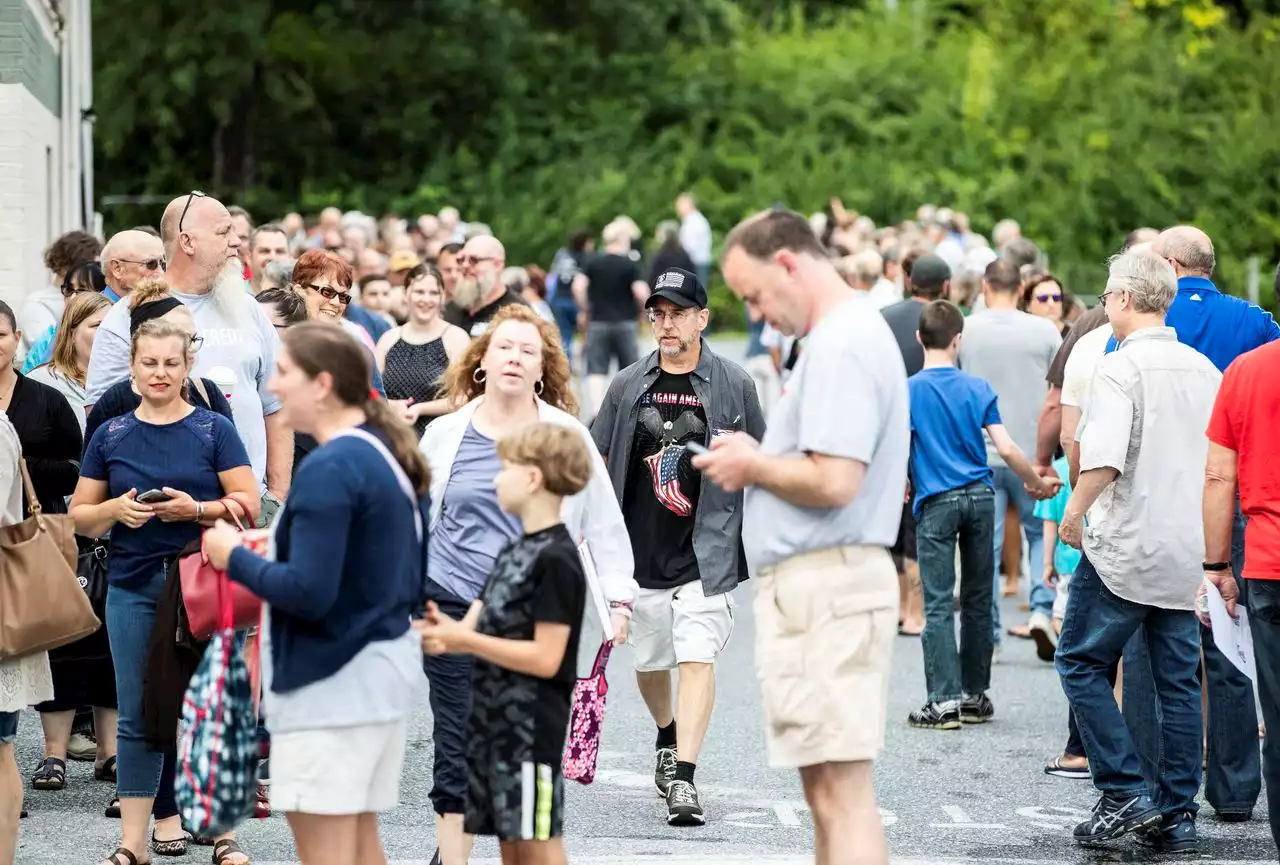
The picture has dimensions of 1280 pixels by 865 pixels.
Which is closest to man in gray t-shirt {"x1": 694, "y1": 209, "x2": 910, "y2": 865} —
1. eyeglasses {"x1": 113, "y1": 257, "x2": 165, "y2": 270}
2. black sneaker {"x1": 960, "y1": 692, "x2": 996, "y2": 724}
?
eyeglasses {"x1": 113, "y1": 257, "x2": 165, "y2": 270}

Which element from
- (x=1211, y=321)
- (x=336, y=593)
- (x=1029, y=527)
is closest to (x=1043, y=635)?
(x=1029, y=527)

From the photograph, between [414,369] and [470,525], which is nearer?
[470,525]

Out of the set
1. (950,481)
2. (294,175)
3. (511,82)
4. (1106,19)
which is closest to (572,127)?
(511,82)

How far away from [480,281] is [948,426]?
2902mm

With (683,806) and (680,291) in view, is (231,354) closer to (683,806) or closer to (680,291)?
(680,291)

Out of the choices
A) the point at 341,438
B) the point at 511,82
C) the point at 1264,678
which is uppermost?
the point at 511,82

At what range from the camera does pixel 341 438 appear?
5.14 metres

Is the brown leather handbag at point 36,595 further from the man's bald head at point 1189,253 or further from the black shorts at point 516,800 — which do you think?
the man's bald head at point 1189,253

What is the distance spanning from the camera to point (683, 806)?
25.5ft

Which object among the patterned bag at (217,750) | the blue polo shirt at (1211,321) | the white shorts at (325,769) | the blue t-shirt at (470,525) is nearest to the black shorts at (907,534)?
the blue polo shirt at (1211,321)

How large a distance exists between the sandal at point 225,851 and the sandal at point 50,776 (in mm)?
1493

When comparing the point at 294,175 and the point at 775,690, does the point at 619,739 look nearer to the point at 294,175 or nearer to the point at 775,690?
the point at 775,690

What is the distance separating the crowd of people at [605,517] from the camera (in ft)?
17.3

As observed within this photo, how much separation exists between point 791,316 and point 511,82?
31006 millimetres
